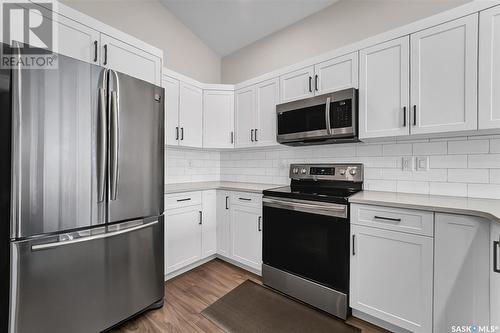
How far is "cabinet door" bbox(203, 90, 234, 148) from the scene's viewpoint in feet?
9.73

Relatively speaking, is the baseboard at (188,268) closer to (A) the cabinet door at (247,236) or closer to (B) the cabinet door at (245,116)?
(A) the cabinet door at (247,236)

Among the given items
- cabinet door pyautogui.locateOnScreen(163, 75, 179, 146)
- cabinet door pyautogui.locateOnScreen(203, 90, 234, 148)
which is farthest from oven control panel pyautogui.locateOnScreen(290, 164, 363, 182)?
cabinet door pyautogui.locateOnScreen(163, 75, 179, 146)

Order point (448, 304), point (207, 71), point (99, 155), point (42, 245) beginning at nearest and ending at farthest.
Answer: point (42, 245)
point (448, 304)
point (99, 155)
point (207, 71)

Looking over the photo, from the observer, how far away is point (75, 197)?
136cm

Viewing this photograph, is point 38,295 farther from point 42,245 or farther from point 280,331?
point 280,331

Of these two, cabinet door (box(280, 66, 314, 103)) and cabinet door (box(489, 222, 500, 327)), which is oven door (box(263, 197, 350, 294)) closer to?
cabinet door (box(489, 222, 500, 327))

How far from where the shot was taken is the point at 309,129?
7.27 feet

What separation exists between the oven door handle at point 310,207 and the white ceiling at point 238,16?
7.65 feet

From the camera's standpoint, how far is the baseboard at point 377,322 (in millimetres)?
1617

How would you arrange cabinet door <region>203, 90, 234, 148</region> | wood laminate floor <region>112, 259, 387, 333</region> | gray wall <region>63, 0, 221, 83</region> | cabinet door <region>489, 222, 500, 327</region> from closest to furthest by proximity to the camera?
cabinet door <region>489, 222, 500, 327</region> → wood laminate floor <region>112, 259, 387, 333</region> → gray wall <region>63, 0, 221, 83</region> → cabinet door <region>203, 90, 234, 148</region>

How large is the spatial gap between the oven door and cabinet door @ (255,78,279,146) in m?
0.83

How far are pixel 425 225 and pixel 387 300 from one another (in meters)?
0.62

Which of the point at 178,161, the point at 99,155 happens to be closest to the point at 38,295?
the point at 99,155

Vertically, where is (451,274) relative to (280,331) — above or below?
above
